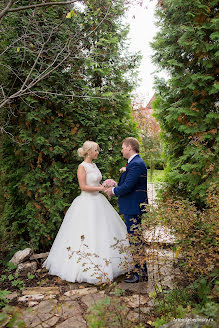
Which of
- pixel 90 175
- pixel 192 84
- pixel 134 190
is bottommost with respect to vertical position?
pixel 134 190

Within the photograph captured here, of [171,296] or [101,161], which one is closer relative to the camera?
[171,296]

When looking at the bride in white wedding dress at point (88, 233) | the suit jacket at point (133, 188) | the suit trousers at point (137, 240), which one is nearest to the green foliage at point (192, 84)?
the suit jacket at point (133, 188)

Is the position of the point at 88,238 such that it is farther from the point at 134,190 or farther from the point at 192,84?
the point at 192,84

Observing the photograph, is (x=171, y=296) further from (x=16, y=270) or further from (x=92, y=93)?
(x=92, y=93)

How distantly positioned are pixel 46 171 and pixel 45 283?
6.40 ft

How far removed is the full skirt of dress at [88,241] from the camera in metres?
4.00

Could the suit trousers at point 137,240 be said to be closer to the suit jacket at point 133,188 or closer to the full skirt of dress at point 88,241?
the suit jacket at point 133,188

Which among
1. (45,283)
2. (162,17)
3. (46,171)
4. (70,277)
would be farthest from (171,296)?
(162,17)

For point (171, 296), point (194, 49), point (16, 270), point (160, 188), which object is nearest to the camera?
point (171, 296)

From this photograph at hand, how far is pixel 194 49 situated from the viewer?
16.3 feet

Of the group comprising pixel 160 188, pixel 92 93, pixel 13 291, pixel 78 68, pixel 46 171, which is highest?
pixel 78 68

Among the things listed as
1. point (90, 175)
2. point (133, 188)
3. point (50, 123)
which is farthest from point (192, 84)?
point (50, 123)

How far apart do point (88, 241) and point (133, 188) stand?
3.50 ft

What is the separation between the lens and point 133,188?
13.1ft
